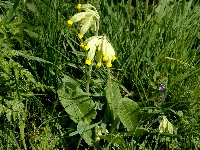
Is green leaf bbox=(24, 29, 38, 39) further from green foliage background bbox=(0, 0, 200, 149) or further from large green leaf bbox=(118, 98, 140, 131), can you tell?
large green leaf bbox=(118, 98, 140, 131)

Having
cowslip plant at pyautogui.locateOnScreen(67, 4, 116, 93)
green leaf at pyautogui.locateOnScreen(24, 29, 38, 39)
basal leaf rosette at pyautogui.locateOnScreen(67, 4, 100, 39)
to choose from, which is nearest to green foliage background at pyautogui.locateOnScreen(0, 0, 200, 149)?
green leaf at pyautogui.locateOnScreen(24, 29, 38, 39)

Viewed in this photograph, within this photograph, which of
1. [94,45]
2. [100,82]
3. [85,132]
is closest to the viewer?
[94,45]

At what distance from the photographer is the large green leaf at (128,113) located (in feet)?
7.72

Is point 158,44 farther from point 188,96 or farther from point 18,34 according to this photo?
point 18,34

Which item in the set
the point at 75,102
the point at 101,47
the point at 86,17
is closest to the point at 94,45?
the point at 101,47

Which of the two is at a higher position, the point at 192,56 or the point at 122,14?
the point at 122,14

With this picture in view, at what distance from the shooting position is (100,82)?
262cm

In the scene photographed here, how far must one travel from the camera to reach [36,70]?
2.65 meters

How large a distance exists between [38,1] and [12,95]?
88 centimetres

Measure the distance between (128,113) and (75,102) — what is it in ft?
1.10

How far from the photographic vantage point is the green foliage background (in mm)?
2307

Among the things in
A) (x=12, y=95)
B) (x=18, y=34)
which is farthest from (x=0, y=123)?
(x=18, y=34)

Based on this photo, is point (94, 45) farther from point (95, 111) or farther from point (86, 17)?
point (95, 111)

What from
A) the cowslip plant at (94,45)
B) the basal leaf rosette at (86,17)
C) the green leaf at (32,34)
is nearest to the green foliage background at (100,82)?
the green leaf at (32,34)
